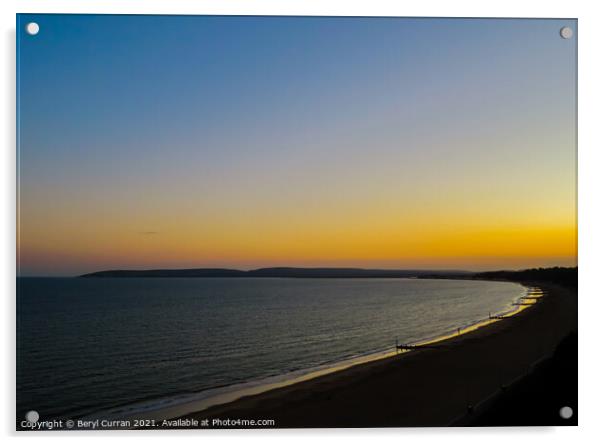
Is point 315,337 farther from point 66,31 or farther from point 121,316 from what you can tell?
point 66,31

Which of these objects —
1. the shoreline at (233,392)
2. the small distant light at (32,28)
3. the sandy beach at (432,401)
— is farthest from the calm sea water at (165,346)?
the small distant light at (32,28)

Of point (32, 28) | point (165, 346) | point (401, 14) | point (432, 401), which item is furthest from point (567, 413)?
point (165, 346)

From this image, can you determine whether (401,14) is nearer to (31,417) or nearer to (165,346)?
(31,417)

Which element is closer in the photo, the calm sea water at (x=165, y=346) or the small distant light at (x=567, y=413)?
the small distant light at (x=567, y=413)

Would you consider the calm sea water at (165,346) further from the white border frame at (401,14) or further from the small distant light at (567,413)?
the small distant light at (567,413)

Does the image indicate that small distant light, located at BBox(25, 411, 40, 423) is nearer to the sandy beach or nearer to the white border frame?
the white border frame

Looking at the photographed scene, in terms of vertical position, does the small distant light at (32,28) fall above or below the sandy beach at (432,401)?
above

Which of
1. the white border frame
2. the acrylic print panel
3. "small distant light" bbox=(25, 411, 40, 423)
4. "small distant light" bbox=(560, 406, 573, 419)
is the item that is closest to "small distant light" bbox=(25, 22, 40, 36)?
the acrylic print panel
